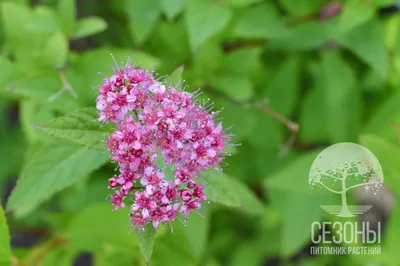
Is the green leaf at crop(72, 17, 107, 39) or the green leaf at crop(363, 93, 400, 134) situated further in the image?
the green leaf at crop(363, 93, 400, 134)

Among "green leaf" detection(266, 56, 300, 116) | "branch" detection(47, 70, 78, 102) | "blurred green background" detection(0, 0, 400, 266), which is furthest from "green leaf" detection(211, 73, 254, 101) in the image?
"branch" detection(47, 70, 78, 102)

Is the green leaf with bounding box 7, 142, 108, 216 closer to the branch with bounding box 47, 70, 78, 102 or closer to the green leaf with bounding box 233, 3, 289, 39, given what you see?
the branch with bounding box 47, 70, 78, 102

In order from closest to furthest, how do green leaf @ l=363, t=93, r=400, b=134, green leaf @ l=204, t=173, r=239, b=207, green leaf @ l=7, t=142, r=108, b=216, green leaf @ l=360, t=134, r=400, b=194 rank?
green leaf @ l=204, t=173, r=239, b=207
green leaf @ l=7, t=142, r=108, b=216
green leaf @ l=360, t=134, r=400, b=194
green leaf @ l=363, t=93, r=400, b=134

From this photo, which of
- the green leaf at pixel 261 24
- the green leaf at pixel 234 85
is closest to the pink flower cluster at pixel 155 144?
the green leaf at pixel 234 85

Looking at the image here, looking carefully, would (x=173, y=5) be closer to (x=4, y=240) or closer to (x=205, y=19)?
(x=205, y=19)

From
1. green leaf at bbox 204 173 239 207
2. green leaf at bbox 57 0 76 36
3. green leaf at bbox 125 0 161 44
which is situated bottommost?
green leaf at bbox 204 173 239 207

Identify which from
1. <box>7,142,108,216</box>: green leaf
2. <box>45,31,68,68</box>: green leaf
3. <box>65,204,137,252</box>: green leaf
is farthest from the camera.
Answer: <box>65,204,137,252</box>: green leaf

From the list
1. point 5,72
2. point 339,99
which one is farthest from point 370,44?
point 5,72
